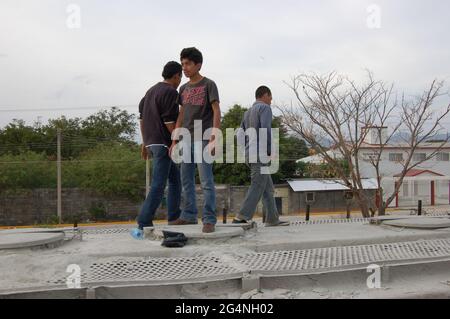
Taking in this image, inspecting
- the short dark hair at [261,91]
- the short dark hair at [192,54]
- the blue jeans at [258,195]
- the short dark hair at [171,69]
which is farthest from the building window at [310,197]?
the short dark hair at [192,54]

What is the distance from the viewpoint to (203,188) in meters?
3.97

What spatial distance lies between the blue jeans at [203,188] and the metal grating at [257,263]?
29.1 inches

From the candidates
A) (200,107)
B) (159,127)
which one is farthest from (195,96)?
(159,127)

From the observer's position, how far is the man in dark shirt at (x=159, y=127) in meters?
4.12

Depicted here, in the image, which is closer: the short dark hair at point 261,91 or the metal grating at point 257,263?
the metal grating at point 257,263

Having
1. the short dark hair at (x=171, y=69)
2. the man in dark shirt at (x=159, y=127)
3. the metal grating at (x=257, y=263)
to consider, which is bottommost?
the metal grating at (x=257, y=263)

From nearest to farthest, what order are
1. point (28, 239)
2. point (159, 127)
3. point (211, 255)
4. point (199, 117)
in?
point (211, 255)
point (28, 239)
point (199, 117)
point (159, 127)

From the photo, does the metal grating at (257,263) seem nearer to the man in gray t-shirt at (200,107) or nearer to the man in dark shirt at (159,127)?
Answer: the man in dark shirt at (159,127)

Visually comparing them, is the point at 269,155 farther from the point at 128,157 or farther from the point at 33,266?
the point at 128,157

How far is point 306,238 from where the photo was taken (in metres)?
3.46

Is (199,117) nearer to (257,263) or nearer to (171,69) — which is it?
(171,69)

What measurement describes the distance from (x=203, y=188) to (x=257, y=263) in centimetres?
120

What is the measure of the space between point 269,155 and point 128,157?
26572 millimetres

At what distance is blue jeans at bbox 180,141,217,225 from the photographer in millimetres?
3754
